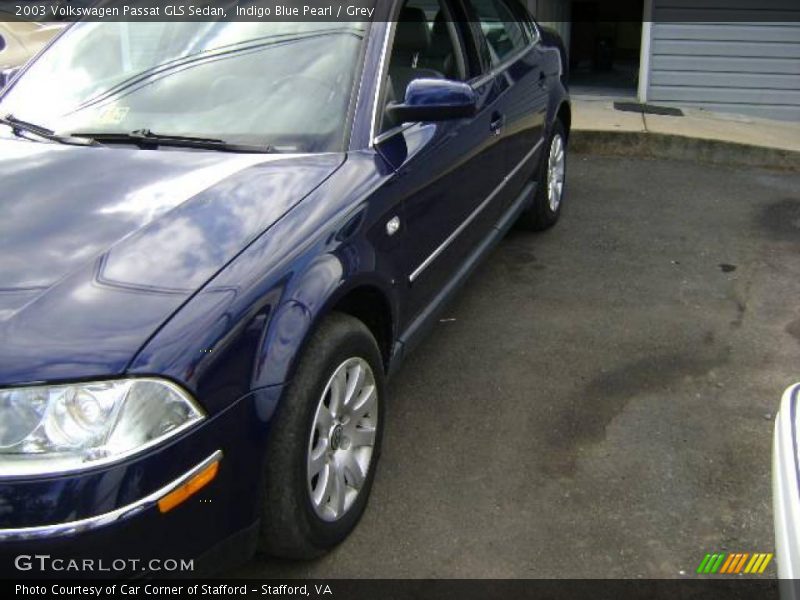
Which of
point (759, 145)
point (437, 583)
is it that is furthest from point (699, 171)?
point (437, 583)

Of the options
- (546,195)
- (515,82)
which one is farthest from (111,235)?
(546,195)

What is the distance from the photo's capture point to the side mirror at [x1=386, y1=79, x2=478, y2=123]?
2.92 metres

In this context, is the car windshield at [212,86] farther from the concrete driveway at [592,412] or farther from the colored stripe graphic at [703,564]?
the colored stripe graphic at [703,564]

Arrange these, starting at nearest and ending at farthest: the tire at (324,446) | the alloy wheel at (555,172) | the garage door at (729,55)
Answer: the tire at (324,446), the alloy wheel at (555,172), the garage door at (729,55)

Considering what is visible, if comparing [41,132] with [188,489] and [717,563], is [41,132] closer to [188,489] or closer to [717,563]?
[188,489]

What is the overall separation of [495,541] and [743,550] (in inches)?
30.9

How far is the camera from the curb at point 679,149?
7.10 metres

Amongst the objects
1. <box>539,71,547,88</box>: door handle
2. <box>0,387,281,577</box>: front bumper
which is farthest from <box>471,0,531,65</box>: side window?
<box>0,387,281,577</box>: front bumper

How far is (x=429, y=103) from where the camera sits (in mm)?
2926

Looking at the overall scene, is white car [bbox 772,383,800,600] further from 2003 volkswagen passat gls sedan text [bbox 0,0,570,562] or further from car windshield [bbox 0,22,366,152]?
car windshield [bbox 0,22,366,152]

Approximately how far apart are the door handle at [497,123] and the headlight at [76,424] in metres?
2.44

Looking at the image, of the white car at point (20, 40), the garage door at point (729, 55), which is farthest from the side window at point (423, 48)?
the garage door at point (729, 55)

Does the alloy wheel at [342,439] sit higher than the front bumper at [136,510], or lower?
lower

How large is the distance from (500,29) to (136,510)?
3.50 m
